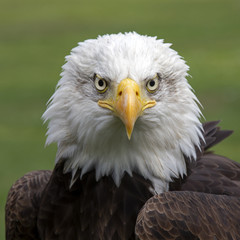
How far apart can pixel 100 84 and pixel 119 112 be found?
27 cm

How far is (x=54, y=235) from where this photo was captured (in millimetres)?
4707

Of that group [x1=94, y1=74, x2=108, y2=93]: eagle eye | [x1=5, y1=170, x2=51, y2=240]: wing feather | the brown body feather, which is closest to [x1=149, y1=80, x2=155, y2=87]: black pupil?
[x1=94, y1=74, x2=108, y2=93]: eagle eye

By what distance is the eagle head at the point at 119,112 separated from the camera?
14.0 feet

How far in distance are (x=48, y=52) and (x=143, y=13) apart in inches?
138

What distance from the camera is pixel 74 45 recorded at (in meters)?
13.9

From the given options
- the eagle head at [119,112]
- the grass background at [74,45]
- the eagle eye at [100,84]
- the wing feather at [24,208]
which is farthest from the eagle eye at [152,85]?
the grass background at [74,45]

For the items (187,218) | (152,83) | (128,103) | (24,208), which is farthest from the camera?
(24,208)

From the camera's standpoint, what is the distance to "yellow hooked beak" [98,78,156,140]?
159 inches

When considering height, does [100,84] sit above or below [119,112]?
above

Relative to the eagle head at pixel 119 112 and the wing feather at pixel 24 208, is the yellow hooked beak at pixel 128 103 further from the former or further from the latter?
the wing feather at pixel 24 208

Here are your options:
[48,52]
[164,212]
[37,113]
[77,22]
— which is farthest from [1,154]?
[77,22]

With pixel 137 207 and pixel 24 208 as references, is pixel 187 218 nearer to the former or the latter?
pixel 137 207

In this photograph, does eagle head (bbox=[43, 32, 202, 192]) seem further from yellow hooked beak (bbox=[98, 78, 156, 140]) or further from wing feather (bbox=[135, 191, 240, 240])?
wing feather (bbox=[135, 191, 240, 240])

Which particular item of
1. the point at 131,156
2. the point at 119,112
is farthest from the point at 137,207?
the point at 119,112
